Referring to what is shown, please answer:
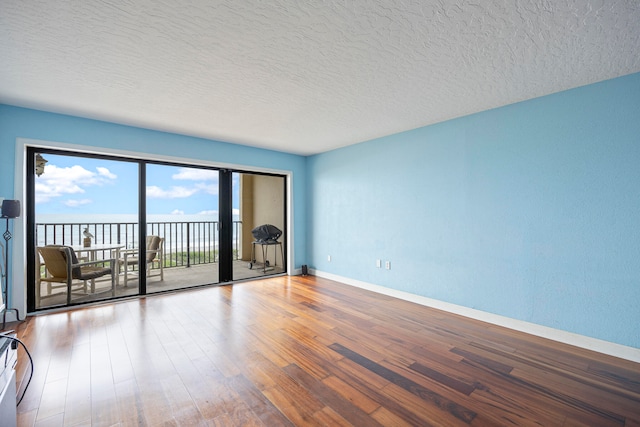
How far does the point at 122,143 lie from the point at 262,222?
9.33 ft

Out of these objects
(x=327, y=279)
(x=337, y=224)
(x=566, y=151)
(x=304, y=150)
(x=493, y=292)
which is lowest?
(x=327, y=279)

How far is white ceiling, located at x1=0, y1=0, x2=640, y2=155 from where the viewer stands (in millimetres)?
1638

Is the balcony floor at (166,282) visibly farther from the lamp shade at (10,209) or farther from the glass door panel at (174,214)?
the lamp shade at (10,209)

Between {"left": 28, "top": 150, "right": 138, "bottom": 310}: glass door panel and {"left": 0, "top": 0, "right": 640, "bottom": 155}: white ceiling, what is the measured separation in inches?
31.5

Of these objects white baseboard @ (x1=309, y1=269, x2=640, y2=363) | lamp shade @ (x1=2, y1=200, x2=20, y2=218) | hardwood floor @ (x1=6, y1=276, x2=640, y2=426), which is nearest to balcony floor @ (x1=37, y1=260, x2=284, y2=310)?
hardwood floor @ (x1=6, y1=276, x2=640, y2=426)

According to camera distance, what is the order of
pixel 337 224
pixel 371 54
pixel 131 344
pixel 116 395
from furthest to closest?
pixel 337 224
pixel 131 344
pixel 371 54
pixel 116 395

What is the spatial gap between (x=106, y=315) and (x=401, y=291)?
3.79 m

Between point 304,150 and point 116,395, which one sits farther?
point 304,150

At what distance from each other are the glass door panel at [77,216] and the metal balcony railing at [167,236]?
19 mm

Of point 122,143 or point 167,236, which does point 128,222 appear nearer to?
point 122,143

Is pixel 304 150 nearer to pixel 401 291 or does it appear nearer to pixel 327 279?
pixel 327 279

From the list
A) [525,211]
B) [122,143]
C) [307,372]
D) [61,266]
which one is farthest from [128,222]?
[525,211]

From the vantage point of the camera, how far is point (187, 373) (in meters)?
2.08

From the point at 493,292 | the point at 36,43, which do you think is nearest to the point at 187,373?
the point at 36,43
